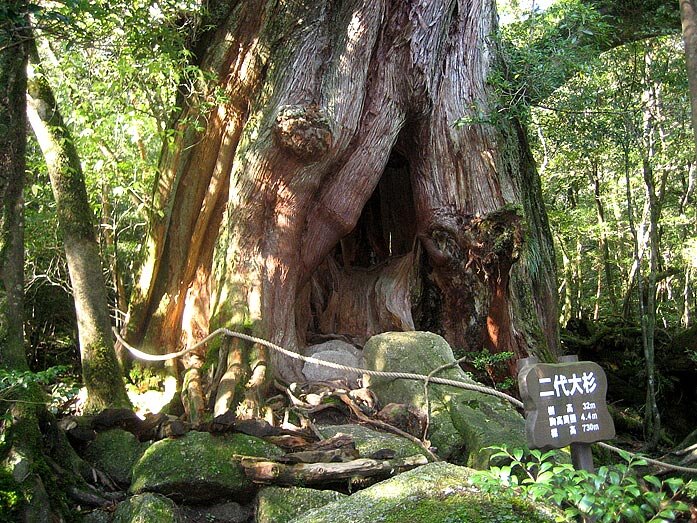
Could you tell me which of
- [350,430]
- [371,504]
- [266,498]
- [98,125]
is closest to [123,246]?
[98,125]

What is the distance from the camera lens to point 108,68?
616cm

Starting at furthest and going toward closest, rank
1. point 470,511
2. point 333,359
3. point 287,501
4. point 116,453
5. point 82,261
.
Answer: point 333,359
point 82,261
point 116,453
point 287,501
point 470,511

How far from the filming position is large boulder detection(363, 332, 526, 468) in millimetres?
4246

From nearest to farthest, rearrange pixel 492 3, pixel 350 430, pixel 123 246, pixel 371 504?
pixel 371 504
pixel 350 430
pixel 492 3
pixel 123 246

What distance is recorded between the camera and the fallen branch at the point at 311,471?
3389mm

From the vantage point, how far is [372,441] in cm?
409

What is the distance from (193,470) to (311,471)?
0.64m

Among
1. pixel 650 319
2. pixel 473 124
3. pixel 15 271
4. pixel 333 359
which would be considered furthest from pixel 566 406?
pixel 650 319

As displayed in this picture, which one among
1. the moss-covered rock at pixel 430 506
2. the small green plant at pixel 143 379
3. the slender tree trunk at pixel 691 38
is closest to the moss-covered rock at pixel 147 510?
the moss-covered rock at pixel 430 506

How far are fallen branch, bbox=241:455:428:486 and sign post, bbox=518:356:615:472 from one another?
1.01 m

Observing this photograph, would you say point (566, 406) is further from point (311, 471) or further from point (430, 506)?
point (311, 471)

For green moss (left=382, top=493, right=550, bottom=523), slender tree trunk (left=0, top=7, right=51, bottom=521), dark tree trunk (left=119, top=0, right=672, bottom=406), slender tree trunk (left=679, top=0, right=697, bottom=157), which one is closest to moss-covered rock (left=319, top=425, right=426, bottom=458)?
dark tree trunk (left=119, top=0, right=672, bottom=406)

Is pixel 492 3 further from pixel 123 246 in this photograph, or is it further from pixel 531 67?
pixel 123 246

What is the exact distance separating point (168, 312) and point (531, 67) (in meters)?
4.80
